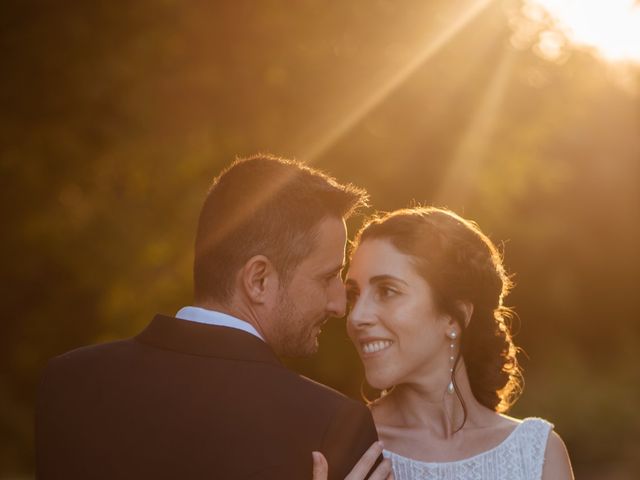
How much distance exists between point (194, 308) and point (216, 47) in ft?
16.7

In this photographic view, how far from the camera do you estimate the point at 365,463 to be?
10.4ft

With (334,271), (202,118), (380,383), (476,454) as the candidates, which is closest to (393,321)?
(380,383)

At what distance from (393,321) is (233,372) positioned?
1.60 metres

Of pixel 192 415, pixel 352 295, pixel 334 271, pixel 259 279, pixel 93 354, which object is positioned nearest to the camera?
pixel 192 415

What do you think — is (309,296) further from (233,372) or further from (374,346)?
(374,346)

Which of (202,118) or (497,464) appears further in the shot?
(202,118)

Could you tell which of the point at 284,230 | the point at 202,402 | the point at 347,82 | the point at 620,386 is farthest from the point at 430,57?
the point at 620,386

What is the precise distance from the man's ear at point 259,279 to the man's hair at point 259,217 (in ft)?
0.06

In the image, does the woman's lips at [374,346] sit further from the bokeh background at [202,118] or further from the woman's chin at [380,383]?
the bokeh background at [202,118]

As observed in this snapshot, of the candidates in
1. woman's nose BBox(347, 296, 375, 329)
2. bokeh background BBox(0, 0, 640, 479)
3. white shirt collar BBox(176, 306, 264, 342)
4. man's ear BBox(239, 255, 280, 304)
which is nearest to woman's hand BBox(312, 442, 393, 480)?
white shirt collar BBox(176, 306, 264, 342)

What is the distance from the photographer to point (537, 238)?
647 inches

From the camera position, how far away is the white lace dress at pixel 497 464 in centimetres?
457

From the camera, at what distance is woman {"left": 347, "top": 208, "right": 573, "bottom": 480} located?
4570 millimetres

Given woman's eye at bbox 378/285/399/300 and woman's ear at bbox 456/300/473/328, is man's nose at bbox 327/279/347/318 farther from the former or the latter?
woman's ear at bbox 456/300/473/328
